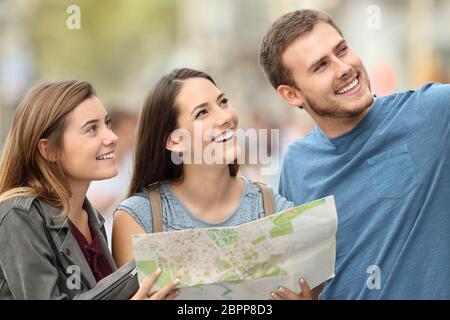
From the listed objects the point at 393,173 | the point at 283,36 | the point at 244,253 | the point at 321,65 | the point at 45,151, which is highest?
the point at 283,36

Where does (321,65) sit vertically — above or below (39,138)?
above

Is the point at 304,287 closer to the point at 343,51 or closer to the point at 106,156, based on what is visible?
the point at 106,156

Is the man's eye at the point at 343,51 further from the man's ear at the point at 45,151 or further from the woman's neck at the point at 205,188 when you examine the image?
the man's ear at the point at 45,151

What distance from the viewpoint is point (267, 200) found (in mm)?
2957

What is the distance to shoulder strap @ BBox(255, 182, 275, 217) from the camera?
2917 millimetres

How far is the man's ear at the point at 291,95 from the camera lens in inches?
134

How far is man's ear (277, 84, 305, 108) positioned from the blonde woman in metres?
0.91

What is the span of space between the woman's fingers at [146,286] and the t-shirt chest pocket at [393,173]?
98cm

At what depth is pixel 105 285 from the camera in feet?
8.09

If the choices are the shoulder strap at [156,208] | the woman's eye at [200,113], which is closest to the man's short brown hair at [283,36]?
the woman's eye at [200,113]

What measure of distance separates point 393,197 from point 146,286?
Answer: 1.04m

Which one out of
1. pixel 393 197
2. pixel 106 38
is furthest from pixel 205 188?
pixel 106 38

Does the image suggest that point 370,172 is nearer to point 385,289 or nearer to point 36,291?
point 385,289
